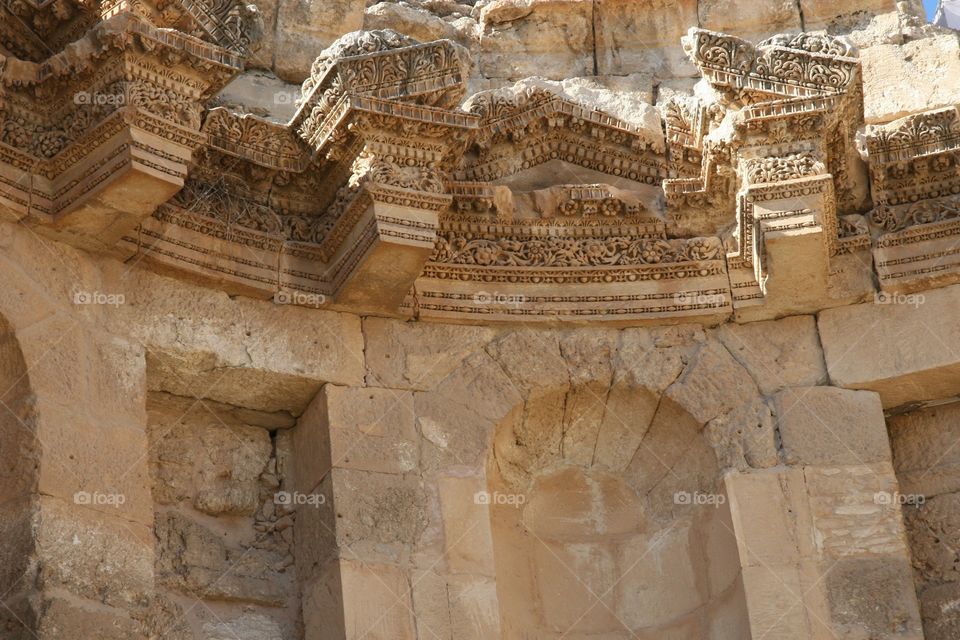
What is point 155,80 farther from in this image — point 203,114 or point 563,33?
point 563,33

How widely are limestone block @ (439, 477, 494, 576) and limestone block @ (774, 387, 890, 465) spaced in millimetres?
1611

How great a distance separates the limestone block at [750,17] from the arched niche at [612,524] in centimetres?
289

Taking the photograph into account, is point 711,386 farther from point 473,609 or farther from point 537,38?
point 537,38

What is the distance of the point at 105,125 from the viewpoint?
811cm

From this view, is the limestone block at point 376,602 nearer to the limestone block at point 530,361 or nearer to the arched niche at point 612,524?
the arched niche at point 612,524

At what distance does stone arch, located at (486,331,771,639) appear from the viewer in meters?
9.13

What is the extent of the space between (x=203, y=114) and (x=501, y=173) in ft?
5.87

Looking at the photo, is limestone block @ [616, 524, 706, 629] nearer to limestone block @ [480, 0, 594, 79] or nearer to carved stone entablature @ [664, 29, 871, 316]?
carved stone entablature @ [664, 29, 871, 316]

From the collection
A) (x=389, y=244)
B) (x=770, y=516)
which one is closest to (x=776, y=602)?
(x=770, y=516)

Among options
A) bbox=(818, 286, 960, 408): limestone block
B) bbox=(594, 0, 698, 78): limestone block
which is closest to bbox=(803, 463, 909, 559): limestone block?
bbox=(818, 286, 960, 408): limestone block

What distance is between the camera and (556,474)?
31.3 ft

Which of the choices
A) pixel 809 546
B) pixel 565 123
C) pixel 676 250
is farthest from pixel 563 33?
pixel 809 546

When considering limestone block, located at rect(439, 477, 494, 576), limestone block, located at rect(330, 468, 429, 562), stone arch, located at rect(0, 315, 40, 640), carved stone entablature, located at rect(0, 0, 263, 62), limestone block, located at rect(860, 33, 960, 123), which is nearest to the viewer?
stone arch, located at rect(0, 315, 40, 640)

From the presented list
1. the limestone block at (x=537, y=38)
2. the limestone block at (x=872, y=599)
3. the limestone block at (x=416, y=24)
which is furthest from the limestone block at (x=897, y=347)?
the limestone block at (x=416, y=24)
